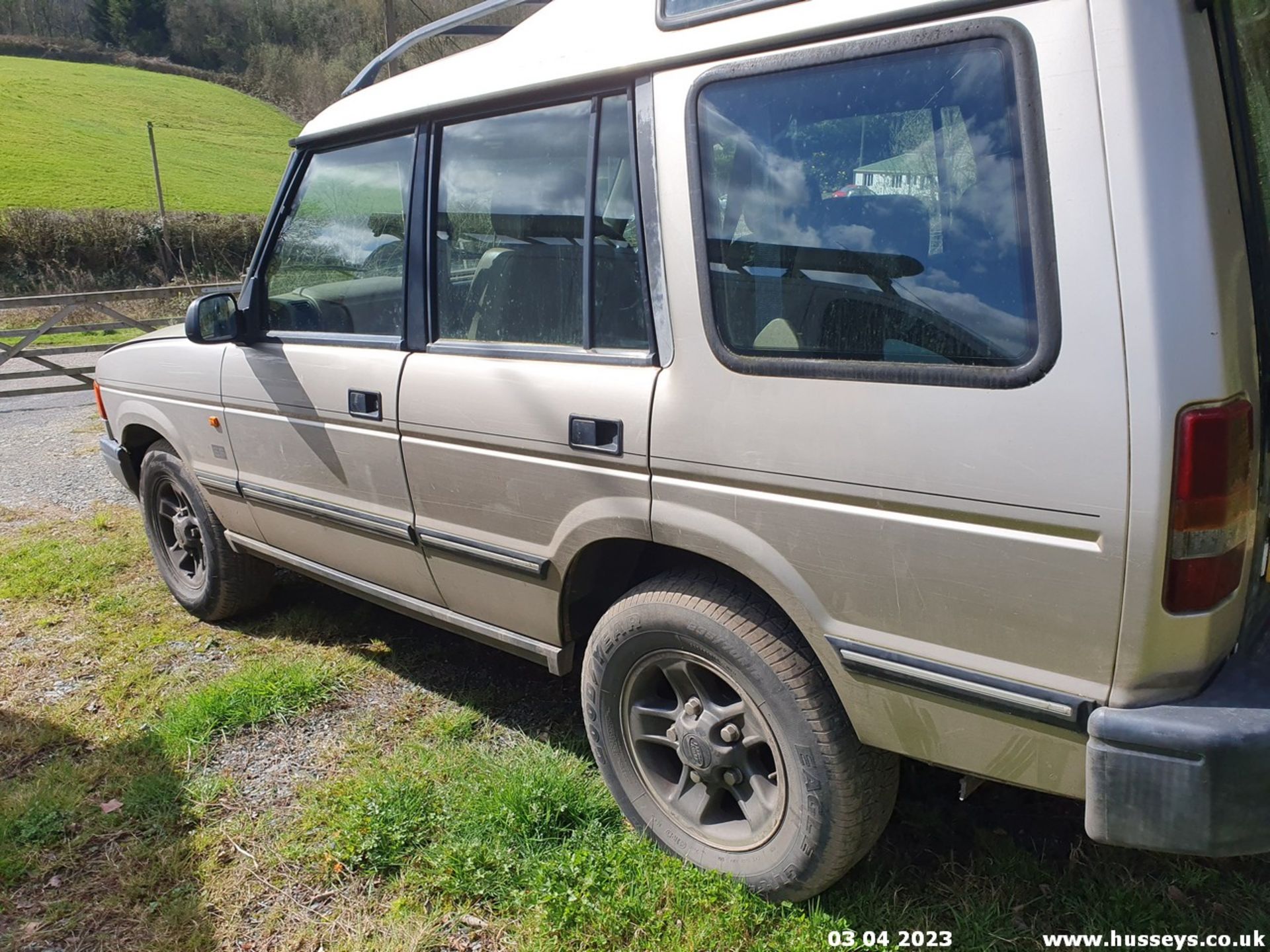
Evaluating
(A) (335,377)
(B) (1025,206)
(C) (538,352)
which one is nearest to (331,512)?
(A) (335,377)

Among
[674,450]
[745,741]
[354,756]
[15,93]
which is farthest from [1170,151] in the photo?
[15,93]

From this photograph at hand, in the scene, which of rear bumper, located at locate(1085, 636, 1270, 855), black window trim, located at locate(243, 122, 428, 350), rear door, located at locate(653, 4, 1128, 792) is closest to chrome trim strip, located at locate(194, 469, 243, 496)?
black window trim, located at locate(243, 122, 428, 350)

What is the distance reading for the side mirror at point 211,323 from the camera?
3418 millimetres

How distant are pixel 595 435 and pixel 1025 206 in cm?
112

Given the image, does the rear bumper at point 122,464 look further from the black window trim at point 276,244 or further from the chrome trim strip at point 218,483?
the black window trim at point 276,244

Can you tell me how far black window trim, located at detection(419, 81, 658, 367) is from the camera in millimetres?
2314

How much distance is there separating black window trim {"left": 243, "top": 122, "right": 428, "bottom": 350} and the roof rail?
299 millimetres

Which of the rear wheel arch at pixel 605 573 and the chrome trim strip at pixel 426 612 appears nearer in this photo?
the rear wheel arch at pixel 605 573

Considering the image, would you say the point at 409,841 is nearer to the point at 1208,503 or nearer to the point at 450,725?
the point at 450,725

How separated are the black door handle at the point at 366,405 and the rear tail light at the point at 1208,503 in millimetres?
2212

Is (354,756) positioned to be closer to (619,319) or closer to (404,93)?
(619,319)

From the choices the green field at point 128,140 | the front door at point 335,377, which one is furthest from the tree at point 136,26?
the front door at point 335,377

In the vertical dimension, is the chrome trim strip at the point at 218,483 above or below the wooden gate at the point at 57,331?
below

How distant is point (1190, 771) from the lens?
1.62 meters
